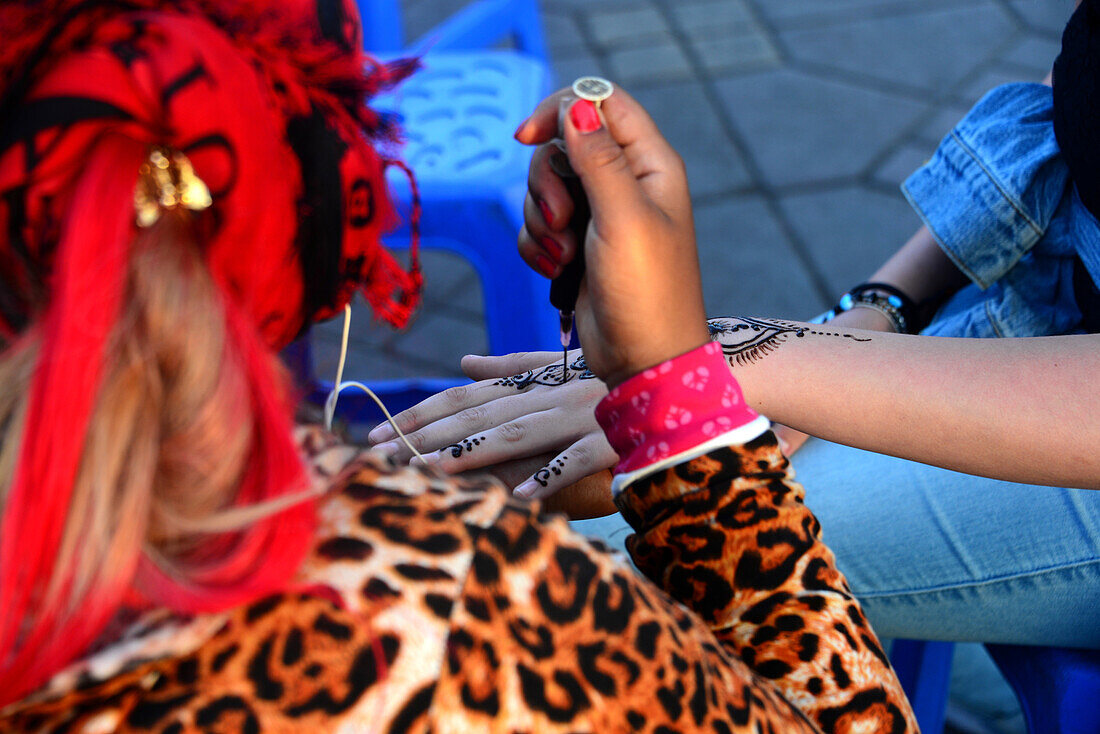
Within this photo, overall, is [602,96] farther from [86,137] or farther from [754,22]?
[754,22]

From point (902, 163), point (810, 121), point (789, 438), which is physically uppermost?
point (810, 121)

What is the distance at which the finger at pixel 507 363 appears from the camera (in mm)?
1147

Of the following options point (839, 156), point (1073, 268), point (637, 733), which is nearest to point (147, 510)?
point (637, 733)

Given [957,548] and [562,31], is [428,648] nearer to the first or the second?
[957,548]

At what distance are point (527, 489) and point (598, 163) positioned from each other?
0.40m

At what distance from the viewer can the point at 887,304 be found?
1339 millimetres

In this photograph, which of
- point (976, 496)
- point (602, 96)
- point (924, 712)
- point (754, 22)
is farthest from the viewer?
point (754, 22)

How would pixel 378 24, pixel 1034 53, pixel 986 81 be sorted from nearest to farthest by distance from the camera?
pixel 378 24 → pixel 986 81 → pixel 1034 53

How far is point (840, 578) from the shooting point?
78 cm

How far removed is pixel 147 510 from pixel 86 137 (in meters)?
0.21

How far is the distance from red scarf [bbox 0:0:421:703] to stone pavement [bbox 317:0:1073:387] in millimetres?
1598

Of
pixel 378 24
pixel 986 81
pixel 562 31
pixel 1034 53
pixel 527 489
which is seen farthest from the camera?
pixel 562 31

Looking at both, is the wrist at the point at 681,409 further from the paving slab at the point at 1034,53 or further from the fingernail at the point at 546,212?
the paving slab at the point at 1034,53

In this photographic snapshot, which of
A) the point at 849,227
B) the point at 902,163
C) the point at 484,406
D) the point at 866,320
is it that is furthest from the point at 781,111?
the point at 484,406
